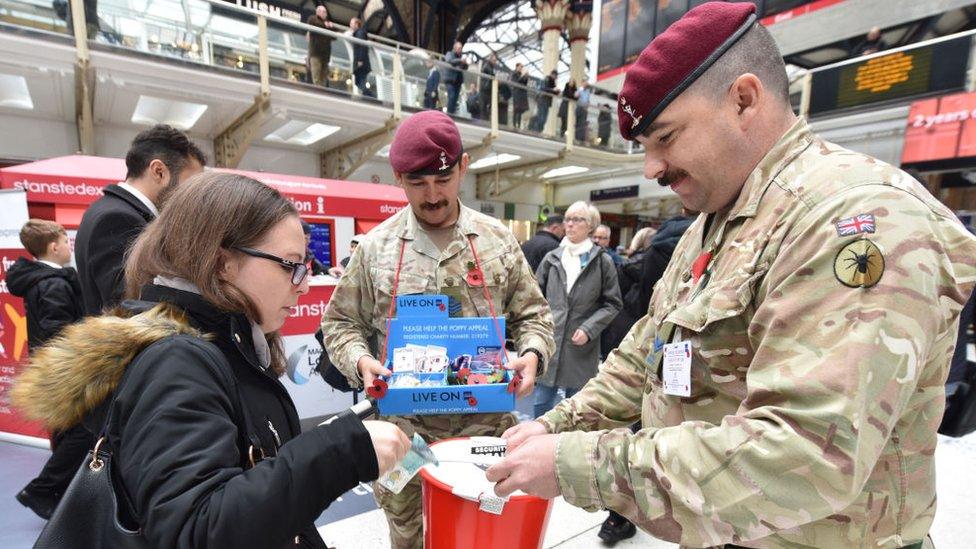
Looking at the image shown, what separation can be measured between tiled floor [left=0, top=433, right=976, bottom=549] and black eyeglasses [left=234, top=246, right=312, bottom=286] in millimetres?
1836

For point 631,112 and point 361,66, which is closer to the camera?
point 631,112

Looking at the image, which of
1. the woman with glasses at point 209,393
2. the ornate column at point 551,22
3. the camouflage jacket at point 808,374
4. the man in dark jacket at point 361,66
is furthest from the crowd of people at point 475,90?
the camouflage jacket at point 808,374

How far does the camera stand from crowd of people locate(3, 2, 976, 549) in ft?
2.02

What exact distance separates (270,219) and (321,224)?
17.7 ft

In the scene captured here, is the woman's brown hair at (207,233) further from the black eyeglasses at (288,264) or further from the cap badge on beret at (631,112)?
the cap badge on beret at (631,112)

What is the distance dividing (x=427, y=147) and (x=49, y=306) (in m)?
2.84

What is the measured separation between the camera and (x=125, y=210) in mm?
1941

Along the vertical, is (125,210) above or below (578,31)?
below

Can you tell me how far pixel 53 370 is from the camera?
0.81m

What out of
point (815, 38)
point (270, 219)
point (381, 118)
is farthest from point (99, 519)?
point (815, 38)

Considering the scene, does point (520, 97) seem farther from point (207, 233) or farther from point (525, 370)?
point (207, 233)

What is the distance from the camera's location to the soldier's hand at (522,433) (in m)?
1.07

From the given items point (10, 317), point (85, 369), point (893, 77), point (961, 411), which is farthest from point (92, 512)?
point (893, 77)

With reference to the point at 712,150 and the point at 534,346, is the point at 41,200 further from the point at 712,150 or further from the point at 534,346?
the point at 712,150
